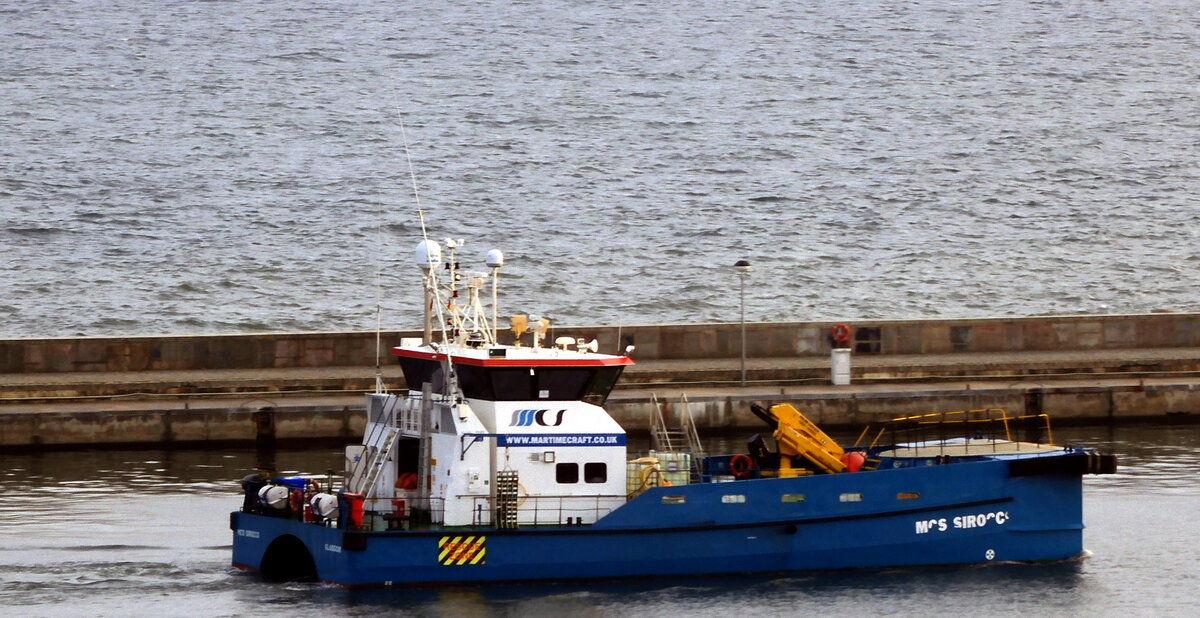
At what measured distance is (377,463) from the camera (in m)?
22.0

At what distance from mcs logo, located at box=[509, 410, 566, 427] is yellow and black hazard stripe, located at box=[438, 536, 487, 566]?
4.51ft

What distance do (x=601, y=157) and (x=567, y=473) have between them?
143 feet

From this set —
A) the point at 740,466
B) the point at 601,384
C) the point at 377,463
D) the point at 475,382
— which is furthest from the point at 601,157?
the point at 475,382

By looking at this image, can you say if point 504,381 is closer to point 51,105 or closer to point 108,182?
point 108,182

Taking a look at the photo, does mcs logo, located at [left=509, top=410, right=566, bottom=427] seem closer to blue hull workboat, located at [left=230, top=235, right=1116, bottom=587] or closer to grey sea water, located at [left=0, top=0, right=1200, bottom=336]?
blue hull workboat, located at [left=230, top=235, right=1116, bottom=587]

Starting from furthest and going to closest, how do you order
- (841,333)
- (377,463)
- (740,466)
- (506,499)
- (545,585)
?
1. (841,333)
2. (740,466)
3. (377,463)
4. (545,585)
5. (506,499)

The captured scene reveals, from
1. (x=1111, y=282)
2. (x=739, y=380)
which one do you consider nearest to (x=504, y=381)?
(x=739, y=380)

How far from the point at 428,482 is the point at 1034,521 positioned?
731 cm

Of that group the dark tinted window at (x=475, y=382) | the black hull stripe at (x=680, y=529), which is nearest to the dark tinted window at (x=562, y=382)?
the dark tinted window at (x=475, y=382)

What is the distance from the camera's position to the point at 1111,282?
51.4 m

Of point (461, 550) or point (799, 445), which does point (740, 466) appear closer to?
point (799, 445)

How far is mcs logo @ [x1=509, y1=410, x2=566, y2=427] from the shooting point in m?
21.0

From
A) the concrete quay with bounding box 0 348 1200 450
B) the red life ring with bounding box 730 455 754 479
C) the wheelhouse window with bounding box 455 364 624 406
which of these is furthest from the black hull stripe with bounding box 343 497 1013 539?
the concrete quay with bounding box 0 348 1200 450

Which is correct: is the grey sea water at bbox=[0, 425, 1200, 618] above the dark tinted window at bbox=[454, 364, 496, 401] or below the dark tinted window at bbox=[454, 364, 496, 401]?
below
